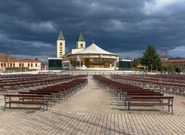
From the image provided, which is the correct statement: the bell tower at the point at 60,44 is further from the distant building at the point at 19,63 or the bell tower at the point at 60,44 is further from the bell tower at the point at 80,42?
the distant building at the point at 19,63

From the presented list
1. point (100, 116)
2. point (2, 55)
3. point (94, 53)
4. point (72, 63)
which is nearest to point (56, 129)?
point (100, 116)

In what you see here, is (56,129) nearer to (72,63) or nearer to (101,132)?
(101,132)

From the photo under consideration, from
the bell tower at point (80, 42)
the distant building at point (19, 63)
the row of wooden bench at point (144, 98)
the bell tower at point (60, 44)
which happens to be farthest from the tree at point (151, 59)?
the row of wooden bench at point (144, 98)

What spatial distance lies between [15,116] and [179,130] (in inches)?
223

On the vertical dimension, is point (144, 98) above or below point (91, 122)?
above

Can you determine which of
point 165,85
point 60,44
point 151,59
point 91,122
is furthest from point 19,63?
point 91,122

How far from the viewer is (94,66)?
258 ft

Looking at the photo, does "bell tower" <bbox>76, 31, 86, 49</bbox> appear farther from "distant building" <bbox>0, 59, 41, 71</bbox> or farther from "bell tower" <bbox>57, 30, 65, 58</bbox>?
"distant building" <bbox>0, 59, 41, 71</bbox>

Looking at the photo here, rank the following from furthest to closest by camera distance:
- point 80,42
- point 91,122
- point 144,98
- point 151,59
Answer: point 80,42 → point 151,59 → point 144,98 → point 91,122

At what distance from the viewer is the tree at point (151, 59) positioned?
288 feet

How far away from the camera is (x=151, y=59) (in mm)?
88500

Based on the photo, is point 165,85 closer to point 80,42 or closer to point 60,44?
point 60,44

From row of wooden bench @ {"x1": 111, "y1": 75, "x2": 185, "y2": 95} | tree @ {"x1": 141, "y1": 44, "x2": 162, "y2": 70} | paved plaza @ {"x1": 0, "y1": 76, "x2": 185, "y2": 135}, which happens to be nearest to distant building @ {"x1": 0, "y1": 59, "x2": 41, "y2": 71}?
tree @ {"x1": 141, "y1": 44, "x2": 162, "y2": 70}

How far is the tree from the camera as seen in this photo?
87.8 m
